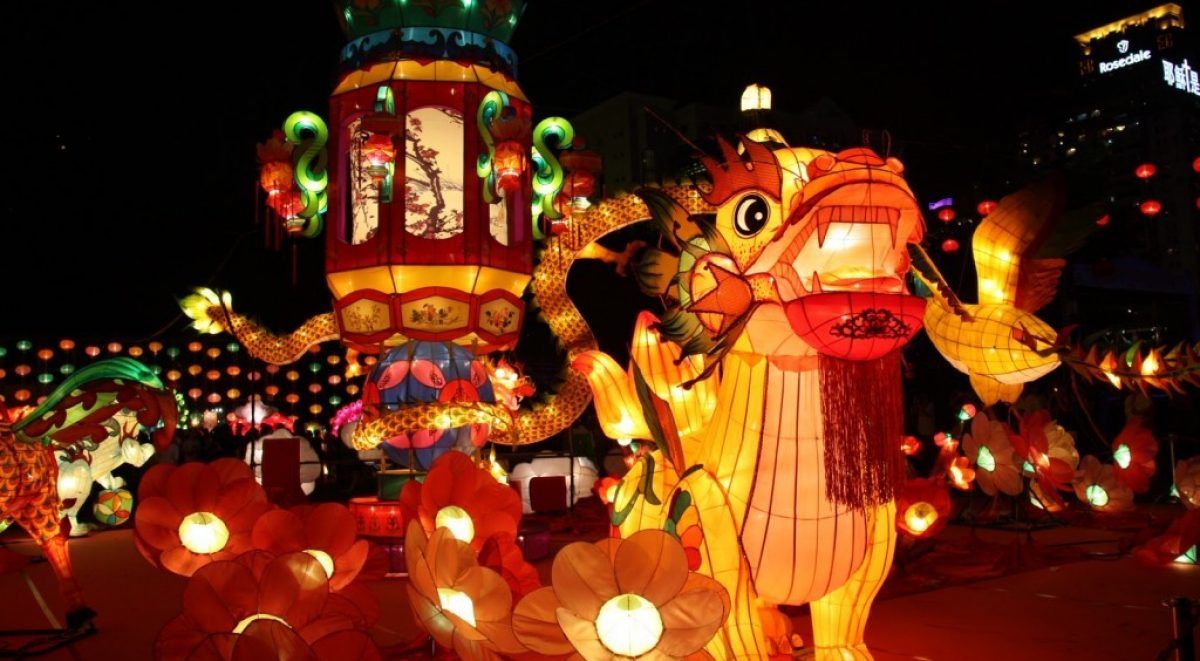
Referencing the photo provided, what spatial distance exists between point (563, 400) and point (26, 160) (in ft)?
21.7

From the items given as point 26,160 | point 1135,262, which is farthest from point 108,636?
point 1135,262

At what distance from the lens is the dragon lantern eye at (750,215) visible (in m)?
2.49

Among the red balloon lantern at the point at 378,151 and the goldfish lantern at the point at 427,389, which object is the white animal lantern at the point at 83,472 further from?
the red balloon lantern at the point at 378,151

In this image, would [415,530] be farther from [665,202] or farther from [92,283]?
[92,283]

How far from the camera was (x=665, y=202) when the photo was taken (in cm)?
270

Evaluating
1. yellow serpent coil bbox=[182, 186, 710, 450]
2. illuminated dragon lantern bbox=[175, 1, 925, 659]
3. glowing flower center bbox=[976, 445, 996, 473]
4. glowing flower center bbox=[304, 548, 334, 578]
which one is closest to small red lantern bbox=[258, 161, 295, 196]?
yellow serpent coil bbox=[182, 186, 710, 450]

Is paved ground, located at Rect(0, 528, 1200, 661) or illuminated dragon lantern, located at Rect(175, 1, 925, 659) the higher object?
illuminated dragon lantern, located at Rect(175, 1, 925, 659)

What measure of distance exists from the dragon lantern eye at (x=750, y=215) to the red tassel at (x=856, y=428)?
39 cm

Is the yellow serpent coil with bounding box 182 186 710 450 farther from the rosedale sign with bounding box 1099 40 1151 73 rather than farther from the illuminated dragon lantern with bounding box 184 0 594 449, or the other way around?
the rosedale sign with bounding box 1099 40 1151 73

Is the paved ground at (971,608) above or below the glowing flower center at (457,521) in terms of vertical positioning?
below

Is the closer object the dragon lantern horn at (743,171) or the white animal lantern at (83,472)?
the dragon lantern horn at (743,171)

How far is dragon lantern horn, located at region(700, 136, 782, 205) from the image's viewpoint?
8.13ft

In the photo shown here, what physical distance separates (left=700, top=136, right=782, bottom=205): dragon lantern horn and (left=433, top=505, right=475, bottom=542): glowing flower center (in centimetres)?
132

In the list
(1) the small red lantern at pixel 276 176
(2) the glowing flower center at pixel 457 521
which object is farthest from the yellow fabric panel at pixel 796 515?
(1) the small red lantern at pixel 276 176
